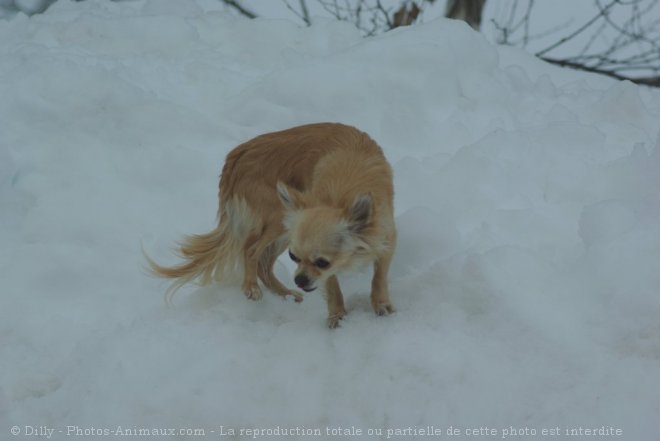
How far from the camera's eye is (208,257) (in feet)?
12.8

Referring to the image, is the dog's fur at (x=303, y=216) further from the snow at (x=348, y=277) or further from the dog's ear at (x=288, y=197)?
the snow at (x=348, y=277)

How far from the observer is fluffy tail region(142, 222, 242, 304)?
12.6ft

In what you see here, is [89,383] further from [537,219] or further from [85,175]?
[537,219]

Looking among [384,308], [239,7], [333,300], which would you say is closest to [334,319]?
Answer: [333,300]

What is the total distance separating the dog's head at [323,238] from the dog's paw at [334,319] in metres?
0.25

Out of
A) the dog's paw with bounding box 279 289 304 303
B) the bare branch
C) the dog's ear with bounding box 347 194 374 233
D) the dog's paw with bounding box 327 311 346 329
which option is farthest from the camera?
the bare branch

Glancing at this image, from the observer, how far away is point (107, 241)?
4.14 m

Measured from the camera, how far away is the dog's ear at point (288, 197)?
11.1ft

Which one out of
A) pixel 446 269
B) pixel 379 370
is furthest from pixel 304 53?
pixel 379 370

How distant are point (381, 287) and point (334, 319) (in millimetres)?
275

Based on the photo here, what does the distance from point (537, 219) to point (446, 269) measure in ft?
2.06

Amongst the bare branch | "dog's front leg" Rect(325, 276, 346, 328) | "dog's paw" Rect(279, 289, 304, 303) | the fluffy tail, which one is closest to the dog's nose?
"dog's front leg" Rect(325, 276, 346, 328)

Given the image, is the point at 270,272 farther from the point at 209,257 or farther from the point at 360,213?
the point at 360,213

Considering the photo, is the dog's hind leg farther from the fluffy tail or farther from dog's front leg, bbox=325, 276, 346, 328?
dog's front leg, bbox=325, 276, 346, 328
